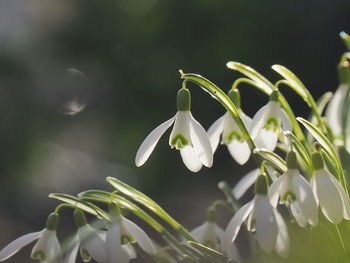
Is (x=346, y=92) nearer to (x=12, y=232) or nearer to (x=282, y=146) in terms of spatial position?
(x=282, y=146)

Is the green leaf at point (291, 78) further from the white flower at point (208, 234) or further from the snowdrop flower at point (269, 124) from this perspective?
the white flower at point (208, 234)

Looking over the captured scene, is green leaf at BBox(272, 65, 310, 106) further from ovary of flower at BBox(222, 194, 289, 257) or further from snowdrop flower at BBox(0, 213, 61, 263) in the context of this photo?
snowdrop flower at BBox(0, 213, 61, 263)

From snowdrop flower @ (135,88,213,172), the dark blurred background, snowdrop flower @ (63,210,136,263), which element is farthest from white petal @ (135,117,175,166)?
the dark blurred background

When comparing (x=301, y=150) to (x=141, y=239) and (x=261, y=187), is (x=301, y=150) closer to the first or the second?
(x=261, y=187)

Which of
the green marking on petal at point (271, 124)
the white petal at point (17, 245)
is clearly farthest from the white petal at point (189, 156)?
the white petal at point (17, 245)

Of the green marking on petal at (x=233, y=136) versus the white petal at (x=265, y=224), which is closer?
the white petal at (x=265, y=224)

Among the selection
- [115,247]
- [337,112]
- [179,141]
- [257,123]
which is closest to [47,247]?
[115,247]
